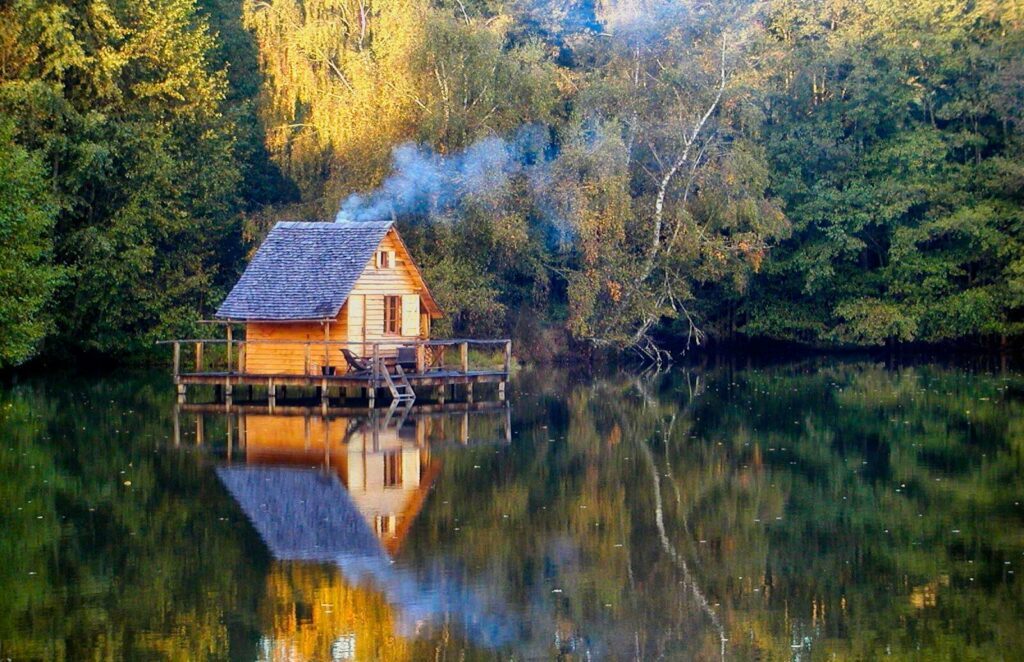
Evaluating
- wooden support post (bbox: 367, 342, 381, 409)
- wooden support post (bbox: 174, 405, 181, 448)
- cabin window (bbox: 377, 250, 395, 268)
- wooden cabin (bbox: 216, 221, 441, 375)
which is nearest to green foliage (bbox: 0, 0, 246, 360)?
wooden cabin (bbox: 216, 221, 441, 375)

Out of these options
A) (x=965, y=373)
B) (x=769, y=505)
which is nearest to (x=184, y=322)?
(x=965, y=373)

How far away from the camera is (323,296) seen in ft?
113

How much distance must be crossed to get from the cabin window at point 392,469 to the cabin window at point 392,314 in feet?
41.7

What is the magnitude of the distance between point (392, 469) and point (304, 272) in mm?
14449

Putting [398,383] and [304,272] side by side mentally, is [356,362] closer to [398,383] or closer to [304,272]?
[398,383]

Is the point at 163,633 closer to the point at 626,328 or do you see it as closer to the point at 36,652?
the point at 36,652

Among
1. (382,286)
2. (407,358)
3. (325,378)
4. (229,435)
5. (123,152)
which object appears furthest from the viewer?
(123,152)

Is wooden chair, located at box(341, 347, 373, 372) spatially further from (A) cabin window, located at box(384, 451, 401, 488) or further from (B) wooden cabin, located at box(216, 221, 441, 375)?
(A) cabin window, located at box(384, 451, 401, 488)

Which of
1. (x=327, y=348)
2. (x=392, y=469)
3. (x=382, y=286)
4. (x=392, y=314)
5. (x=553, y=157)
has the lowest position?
(x=392, y=469)

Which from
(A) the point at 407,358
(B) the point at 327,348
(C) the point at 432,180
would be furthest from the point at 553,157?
(B) the point at 327,348

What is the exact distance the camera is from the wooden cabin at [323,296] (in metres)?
34.5

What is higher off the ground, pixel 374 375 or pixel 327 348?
pixel 327 348

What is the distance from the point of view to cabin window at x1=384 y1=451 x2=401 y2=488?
67.2ft

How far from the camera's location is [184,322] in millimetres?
43281
